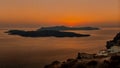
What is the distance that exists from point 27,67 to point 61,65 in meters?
22.1

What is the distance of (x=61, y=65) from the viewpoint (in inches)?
1613

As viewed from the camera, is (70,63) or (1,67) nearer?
(70,63)

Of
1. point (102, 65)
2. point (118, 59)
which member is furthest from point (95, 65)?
point (118, 59)

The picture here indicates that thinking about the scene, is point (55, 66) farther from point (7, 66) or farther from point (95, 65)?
point (7, 66)

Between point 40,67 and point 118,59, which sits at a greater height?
point 118,59

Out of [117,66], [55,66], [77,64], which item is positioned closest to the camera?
[117,66]

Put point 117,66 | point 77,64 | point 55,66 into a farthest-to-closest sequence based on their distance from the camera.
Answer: point 55,66 → point 77,64 → point 117,66

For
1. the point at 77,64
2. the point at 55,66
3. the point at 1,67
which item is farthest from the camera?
the point at 1,67

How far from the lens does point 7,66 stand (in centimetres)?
6222

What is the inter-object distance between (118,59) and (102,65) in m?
2.70

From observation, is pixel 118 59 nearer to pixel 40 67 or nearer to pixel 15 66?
pixel 40 67

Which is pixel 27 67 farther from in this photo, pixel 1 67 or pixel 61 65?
pixel 61 65

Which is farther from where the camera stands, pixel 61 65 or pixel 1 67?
pixel 1 67

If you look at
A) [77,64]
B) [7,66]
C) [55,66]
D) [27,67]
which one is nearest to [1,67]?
[7,66]
